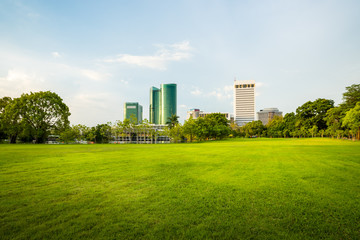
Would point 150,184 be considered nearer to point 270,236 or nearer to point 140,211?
point 140,211

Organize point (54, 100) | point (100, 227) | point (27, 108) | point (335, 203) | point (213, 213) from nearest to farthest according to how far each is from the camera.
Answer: point (100, 227)
point (213, 213)
point (335, 203)
point (27, 108)
point (54, 100)

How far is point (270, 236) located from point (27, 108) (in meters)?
56.0

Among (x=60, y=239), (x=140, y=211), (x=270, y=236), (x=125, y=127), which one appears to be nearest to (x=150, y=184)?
(x=140, y=211)

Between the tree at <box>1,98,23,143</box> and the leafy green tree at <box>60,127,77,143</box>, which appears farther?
the leafy green tree at <box>60,127,77,143</box>

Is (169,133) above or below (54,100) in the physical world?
below

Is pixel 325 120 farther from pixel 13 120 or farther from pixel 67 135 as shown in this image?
pixel 13 120

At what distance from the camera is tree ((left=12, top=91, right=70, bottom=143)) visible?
144ft

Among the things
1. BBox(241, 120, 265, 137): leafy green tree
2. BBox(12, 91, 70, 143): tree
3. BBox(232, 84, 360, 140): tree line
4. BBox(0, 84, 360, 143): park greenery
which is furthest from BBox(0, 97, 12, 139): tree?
BBox(241, 120, 265, 137): leafy green tree

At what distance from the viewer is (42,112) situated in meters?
45.8

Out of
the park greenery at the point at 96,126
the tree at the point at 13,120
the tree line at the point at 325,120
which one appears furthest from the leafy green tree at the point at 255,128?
the tree at the point at 13,120

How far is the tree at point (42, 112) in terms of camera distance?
144 feet

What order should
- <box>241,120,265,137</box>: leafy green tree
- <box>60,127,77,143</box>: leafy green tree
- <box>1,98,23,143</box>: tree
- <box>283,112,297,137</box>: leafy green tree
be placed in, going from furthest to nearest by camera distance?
1. <box>241,120,265,137</box>: leafy green tree
2. <box>283,112,297,137</box>: leafy green tree
3. <box>60,127,77,143</box>: leafy green tree
4. <box>1,98,23,143</box>: tree

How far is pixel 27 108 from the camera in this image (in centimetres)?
4412

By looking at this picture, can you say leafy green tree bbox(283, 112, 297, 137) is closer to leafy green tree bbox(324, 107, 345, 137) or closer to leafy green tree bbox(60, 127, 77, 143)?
leafy green tree bbox(324, 107, 345, 137)
